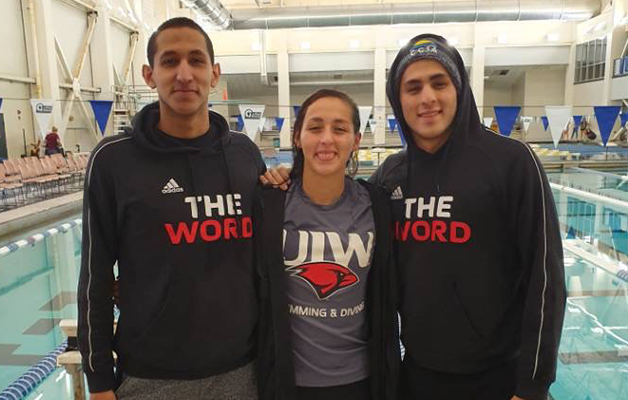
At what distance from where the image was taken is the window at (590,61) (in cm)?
1911

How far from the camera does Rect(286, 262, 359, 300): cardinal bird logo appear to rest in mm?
1441

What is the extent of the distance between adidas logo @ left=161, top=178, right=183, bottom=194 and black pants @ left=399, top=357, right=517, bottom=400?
936mm

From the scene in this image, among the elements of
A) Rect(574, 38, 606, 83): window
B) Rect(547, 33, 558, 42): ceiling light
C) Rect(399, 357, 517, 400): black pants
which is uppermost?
Rect(547, 33, 558, 42): ceiling light

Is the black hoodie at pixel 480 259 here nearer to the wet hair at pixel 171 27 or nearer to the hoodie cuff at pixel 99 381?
the wet hair at pixel 171 27

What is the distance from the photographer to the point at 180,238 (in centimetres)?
139

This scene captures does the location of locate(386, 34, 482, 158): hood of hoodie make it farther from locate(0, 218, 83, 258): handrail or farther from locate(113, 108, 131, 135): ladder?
locate(113, 108, 131, 135): ladder

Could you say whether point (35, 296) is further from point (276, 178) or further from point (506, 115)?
point (506, 115)

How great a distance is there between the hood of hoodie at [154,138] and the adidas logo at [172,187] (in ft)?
0.29

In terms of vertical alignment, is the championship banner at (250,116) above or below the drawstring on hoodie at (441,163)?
above

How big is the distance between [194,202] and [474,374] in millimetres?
991

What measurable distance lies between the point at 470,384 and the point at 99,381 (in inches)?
43.1

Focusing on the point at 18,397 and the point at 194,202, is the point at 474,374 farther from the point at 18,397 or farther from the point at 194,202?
the point at 18,397

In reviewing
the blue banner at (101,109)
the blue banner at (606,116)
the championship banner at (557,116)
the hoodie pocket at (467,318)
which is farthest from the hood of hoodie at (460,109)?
the blue banner at (606,116)

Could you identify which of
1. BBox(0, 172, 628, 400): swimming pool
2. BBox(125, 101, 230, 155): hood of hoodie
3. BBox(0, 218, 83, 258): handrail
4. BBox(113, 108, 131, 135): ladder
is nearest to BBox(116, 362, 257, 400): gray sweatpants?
BBox(125, 101, 230, 155): hood of hoodie
